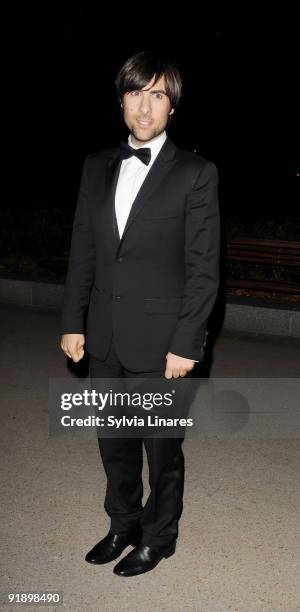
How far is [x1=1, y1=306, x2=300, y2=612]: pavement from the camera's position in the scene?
10.3ft

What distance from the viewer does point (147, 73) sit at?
2887 millimetres

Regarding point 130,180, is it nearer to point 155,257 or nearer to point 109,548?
point 155,257

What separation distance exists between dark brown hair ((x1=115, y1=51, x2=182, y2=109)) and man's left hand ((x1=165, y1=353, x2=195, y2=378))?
104cm

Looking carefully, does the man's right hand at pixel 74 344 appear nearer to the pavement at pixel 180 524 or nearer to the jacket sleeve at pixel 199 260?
the jacket sleeve at pixel 199 260

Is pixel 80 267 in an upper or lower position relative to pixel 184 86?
upper

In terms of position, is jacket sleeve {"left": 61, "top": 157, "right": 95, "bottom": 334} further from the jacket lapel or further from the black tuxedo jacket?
the jacket lapel

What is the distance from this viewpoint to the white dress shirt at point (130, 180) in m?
3.03

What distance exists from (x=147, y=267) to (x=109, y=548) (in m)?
1.34

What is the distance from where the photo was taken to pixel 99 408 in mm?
3248

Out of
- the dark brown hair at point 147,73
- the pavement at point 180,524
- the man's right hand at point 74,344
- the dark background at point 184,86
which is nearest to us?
the dark brown hair at point 147,73

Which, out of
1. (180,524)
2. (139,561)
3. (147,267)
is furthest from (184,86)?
(139,561)

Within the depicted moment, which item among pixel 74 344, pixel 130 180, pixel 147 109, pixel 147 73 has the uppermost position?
pixel 147 73

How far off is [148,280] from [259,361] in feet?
12.5

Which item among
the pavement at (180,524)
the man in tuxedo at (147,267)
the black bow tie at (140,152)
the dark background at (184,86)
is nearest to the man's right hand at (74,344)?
the man in tuxedo at (147,267)
